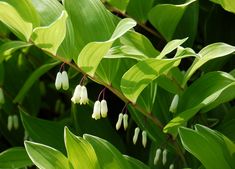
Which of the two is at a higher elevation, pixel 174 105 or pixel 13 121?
pixel 174 105

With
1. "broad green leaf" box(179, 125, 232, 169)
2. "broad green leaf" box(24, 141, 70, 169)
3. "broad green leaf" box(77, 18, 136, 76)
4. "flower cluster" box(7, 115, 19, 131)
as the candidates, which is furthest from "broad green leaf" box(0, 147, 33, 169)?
"broad green leaf" box(179, 125, 232, 169)

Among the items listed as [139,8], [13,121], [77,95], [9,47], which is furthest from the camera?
[13,121]

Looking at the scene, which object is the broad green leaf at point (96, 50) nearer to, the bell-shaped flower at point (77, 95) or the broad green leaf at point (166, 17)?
the bell-shaped flower at point (77, 95)

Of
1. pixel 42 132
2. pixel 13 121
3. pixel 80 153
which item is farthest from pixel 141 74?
pixel 13 121

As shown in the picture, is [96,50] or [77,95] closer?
[96,50]

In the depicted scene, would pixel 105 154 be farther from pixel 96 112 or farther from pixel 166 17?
pixel 166 17

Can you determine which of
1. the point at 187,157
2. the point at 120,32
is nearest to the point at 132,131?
the point at 187,157

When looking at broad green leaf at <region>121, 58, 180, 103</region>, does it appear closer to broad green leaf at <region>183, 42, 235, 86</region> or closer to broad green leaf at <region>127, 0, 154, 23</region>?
broad green leaf at <region>183, 42, 235, 86</region>
